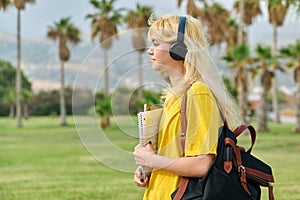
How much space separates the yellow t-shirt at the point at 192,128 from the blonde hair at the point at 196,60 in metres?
0.05

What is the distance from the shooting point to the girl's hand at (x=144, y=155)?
218 cm

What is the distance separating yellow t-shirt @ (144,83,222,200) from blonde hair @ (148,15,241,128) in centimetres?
5

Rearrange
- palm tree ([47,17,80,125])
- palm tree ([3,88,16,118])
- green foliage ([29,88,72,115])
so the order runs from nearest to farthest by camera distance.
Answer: palm tree ([47,17,80,125]) < green foliage ([29,88,72,115]) < palm tree ([3,88,16,118])

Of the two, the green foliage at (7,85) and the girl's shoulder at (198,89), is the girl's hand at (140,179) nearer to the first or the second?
the girl's shoulder at (198,89)

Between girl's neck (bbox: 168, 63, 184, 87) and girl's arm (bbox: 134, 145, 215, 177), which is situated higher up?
girl's neck (bbox: 168, 63, 184, 87)

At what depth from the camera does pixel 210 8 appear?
49.5 metres

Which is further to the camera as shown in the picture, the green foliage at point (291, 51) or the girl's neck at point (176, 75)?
the green foliage at point (291, 51)

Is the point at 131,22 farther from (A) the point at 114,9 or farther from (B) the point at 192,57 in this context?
(B) the point at 192,57

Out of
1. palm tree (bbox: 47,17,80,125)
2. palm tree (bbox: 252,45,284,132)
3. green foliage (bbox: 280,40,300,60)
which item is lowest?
palm tree (bbox: 252,45,284,132)

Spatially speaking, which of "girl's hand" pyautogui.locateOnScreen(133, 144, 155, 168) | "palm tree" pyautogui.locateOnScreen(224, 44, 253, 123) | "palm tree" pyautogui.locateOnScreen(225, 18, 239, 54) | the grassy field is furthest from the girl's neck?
"palm tree" pyautogui.locateOnScreen(225, 18, 239, 54)

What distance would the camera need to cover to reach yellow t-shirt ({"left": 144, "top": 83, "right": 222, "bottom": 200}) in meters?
2.12

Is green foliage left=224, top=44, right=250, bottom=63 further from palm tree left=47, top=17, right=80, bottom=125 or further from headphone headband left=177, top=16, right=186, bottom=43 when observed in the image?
headphone headband left=177, top=16, right=186, bottom=43

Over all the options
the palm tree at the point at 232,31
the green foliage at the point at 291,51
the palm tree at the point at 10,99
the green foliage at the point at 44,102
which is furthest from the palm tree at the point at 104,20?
the palm tree at the point at 10,99

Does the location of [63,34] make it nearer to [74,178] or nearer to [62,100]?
[62,100]
